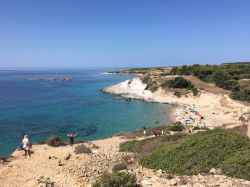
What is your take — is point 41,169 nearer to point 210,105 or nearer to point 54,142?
point 54,142

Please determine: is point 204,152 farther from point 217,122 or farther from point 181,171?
point 217,122

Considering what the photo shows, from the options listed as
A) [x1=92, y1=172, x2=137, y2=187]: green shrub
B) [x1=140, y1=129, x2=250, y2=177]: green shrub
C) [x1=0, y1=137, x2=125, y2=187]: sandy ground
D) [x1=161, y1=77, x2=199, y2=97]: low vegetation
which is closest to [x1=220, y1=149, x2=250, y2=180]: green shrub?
[x1=140, y1=129, x2=250, y2=177]: green shrub

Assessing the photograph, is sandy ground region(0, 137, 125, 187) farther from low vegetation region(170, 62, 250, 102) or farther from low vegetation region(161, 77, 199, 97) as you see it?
low vegetation region(161, 77, 199, 97)

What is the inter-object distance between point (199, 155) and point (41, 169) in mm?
9332

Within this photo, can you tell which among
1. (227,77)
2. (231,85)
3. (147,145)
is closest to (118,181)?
(147,145)

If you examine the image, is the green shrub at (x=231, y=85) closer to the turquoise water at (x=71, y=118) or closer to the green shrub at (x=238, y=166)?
the turquoise water at (x=71, y=118)

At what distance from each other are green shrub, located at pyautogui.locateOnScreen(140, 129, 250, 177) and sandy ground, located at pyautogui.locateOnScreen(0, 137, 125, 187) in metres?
4.41

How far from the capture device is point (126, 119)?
1841 inches

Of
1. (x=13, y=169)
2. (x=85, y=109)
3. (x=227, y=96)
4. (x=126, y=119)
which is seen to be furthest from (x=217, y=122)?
(x=13, y=169)

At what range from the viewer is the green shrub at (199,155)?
15820mm

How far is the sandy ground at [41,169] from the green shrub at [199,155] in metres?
4.41

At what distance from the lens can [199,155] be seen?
55.4 ft

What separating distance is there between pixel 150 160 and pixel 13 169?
8.25 metres

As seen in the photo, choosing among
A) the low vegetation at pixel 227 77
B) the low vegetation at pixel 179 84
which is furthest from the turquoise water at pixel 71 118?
the low vegetation at pixel 227 77
